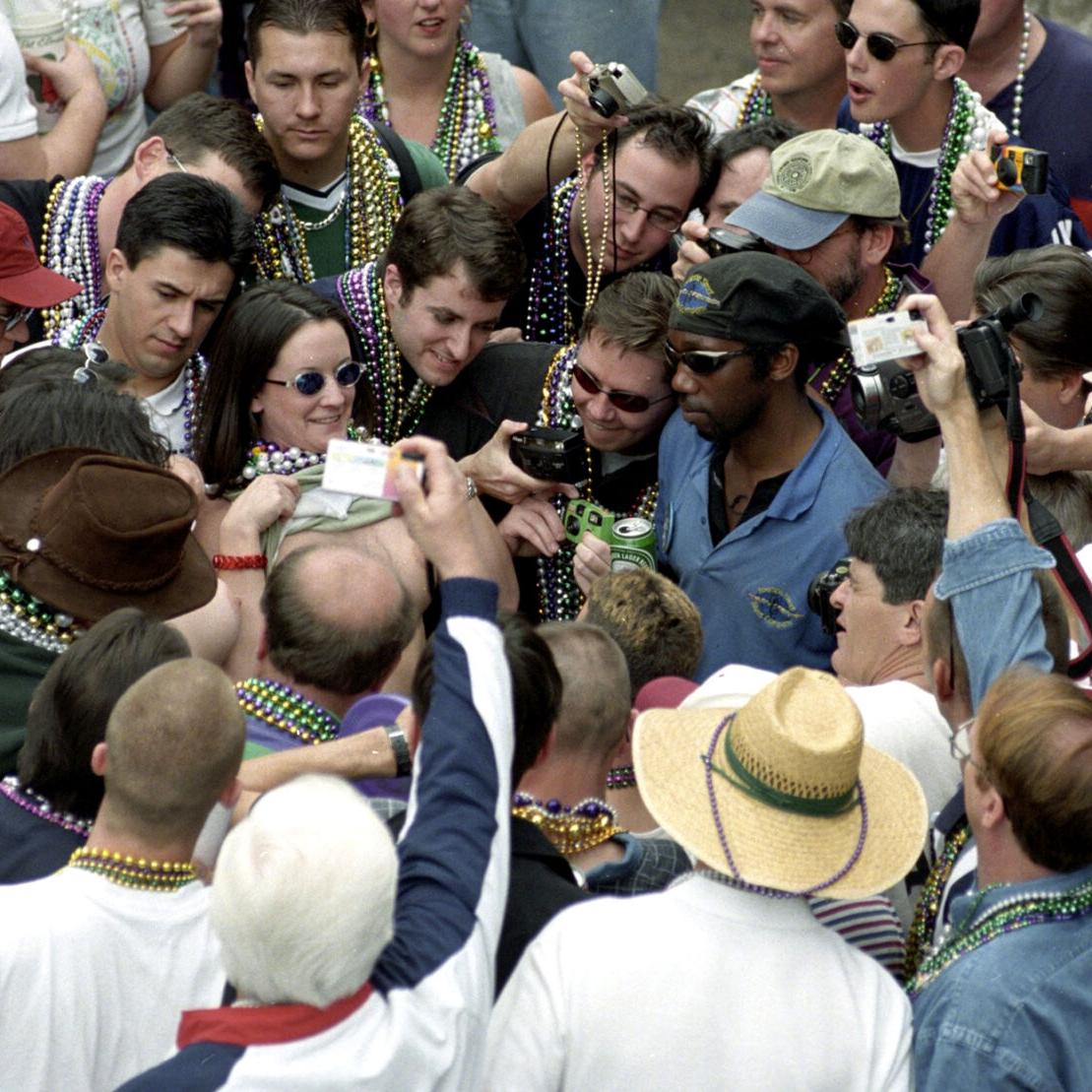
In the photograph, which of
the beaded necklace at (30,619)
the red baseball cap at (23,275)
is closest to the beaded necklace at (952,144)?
the red baseball cap at (23,275)

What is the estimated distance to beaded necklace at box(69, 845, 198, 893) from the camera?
2301mm

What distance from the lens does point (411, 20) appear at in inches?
195

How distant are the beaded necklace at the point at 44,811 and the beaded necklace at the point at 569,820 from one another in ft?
2.02

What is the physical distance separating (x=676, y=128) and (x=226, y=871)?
288 cm

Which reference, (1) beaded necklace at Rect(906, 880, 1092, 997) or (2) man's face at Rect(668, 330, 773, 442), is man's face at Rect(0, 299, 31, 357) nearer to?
(2) man's face at Rect(668, 330, 773, 442)

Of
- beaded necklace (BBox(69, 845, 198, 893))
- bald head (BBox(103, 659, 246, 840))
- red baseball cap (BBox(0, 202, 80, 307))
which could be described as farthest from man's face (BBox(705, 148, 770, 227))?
beaded necklace (BBox(69, 845, 198, 893))

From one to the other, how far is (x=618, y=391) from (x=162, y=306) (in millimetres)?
1048

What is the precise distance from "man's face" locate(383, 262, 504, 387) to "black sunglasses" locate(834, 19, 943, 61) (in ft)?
3.73

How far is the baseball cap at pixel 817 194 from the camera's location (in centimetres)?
416

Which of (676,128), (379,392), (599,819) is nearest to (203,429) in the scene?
(379,392)

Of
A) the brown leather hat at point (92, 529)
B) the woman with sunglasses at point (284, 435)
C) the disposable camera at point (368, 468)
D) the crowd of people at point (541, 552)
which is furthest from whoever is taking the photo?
the woman with sunglasses at point (284, 435)

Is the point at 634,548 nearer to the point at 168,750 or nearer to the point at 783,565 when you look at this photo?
the point at 783,565

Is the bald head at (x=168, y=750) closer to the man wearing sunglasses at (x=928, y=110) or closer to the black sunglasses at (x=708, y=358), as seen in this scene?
the black sunglasses at (x=708, y=358)

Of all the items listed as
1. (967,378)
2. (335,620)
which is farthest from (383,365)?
(967,378)
